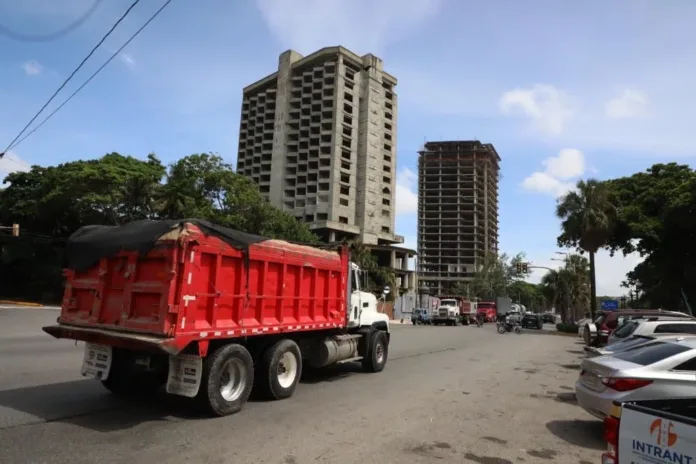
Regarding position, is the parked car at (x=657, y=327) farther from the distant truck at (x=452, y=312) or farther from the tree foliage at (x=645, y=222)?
the distant truck at (x=452, y=312)

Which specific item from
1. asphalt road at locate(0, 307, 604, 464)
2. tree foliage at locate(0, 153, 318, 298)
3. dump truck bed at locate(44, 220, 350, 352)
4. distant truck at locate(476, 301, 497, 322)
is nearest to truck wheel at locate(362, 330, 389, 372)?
asphalt road at locate(0, 307, 604, 464)

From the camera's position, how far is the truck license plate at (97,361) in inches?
298

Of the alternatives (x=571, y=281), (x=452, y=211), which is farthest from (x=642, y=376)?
(x=452, y=211)

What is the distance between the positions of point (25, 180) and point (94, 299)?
2079 inches

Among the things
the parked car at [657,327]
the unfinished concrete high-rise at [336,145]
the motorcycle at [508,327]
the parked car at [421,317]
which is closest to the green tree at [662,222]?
the motorcycle at [508,327]

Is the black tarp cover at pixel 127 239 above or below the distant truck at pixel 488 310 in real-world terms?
above

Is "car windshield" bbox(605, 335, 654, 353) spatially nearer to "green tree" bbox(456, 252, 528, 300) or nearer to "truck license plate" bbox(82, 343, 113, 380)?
"truck license plate" bbox(82, 343, 113, 380)

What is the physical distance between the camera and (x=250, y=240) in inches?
328

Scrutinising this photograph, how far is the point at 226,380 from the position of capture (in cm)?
776

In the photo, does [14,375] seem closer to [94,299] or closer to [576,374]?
[94,299]

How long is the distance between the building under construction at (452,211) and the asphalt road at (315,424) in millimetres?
144535

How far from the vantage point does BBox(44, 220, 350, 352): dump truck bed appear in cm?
700

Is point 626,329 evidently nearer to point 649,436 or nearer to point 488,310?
point 649,436

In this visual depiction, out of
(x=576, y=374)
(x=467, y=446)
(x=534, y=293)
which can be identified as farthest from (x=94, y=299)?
(x=534, y=293)
